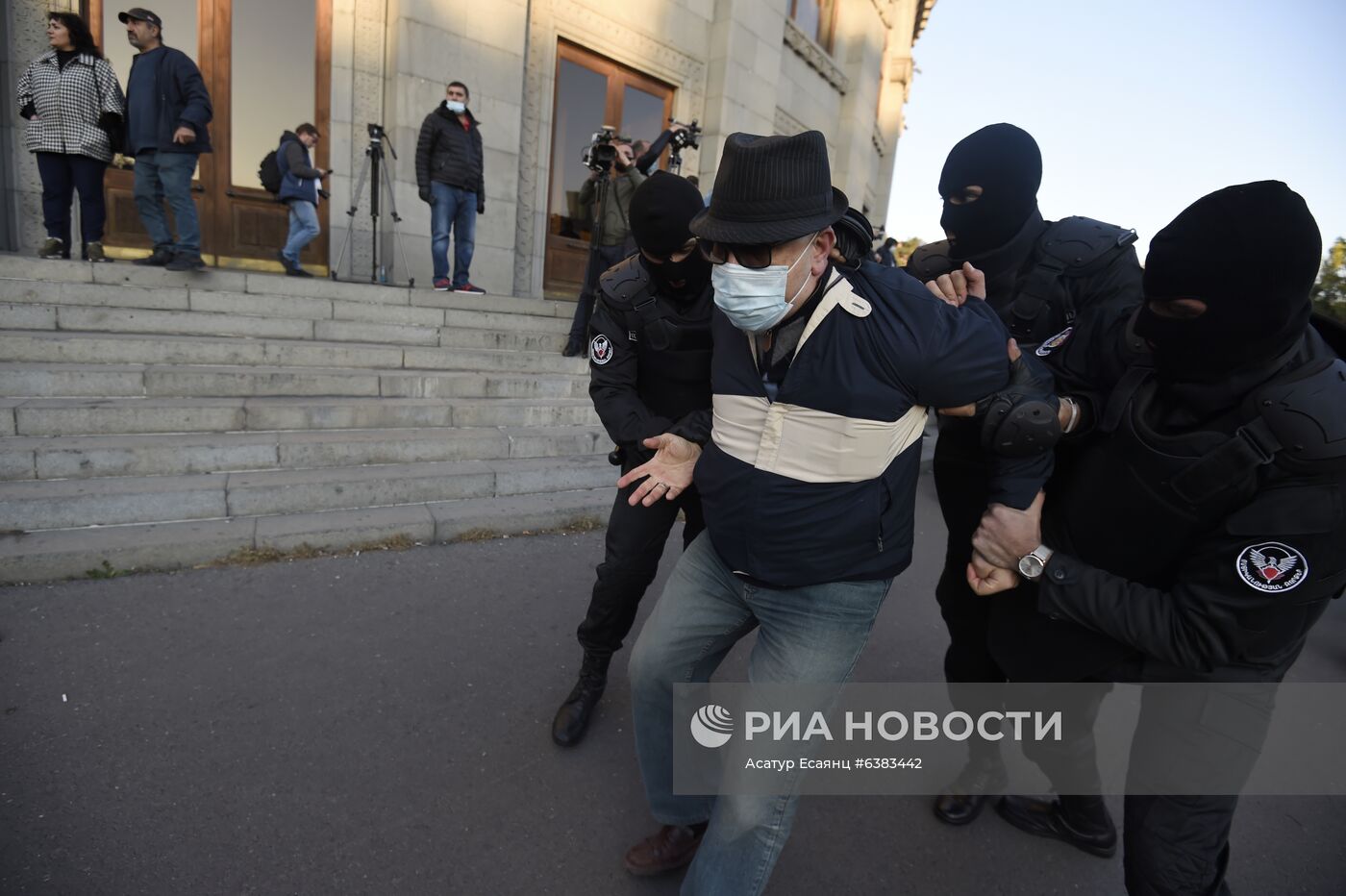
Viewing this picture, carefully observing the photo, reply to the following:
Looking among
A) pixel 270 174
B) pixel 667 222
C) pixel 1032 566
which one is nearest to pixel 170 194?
pixel 270 174

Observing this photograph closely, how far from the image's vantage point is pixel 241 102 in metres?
8.12

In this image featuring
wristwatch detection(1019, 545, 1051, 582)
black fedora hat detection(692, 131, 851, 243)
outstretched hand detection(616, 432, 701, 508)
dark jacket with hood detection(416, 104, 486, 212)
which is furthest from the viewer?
dark jacket with hood detection(416, 104, 486, 212)

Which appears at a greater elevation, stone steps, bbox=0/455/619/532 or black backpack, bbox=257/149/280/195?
black backpack, bbox=257/149/280/195

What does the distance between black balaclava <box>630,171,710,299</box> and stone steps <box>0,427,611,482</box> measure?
307 centimetres

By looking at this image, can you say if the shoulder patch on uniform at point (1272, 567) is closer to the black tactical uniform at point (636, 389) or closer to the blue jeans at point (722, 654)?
the blue jeans at point (722, 654)

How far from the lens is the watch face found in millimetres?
1657

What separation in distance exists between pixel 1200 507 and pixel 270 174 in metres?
9.14

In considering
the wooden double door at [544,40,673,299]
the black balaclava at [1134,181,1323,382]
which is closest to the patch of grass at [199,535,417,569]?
the black balaclava at [1134,181,1323,382]

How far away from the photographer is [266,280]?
600 centimetres

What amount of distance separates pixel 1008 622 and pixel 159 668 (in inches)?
124

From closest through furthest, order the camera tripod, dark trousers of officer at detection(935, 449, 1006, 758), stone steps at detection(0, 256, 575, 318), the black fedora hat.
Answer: the black fedora hat, dark trousers of officer at detection(935, 449, 1006, 758), stone steps at detection(0, 256, 575, 318), the camera tripod

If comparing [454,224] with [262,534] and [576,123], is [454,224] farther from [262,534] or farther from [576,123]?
[262,534]

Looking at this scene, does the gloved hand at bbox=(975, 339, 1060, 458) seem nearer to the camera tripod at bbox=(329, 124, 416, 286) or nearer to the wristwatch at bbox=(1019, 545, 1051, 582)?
the wristwatch at bbox=(1019, 545, 1051, 582)

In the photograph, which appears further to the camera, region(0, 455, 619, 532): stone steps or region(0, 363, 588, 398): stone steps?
region(0, 363, 588, 398): stone steps
